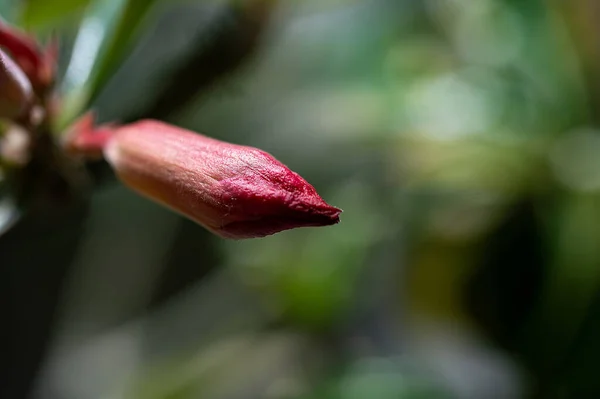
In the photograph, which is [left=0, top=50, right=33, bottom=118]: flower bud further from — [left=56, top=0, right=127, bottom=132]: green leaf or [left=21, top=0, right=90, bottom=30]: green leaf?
[left=21, top=0, right=90, bottom=30]: green leaf

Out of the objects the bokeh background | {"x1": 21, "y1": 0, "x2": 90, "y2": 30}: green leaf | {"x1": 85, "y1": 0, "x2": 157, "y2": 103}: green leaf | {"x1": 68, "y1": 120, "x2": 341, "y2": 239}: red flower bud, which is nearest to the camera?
{"x1": 68, "y1": 120, "x2": 341, "y2": 239}: red flower bud

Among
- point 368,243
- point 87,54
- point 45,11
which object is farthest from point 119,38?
point 368,243

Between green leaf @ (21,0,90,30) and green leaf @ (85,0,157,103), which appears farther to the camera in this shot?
green leaf @ (21,0,90,30)

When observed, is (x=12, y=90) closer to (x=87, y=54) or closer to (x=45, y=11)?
(x=87, y=54)

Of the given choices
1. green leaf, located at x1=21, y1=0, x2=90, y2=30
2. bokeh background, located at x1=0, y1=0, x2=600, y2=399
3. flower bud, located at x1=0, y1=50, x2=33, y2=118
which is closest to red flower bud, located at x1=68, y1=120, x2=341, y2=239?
flower bud, located at x1=0, y1=50, x2=33, y2=118

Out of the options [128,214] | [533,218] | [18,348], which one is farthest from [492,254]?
[18,348]

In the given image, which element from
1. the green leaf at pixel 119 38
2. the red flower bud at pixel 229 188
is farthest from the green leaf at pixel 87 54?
the red flower bud at pixel 229 188

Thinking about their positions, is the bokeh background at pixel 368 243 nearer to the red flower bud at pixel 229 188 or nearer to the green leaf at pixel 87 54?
the green leaf at pixel 87 54
